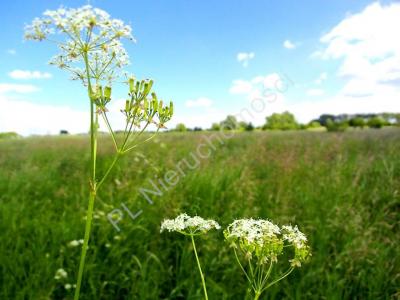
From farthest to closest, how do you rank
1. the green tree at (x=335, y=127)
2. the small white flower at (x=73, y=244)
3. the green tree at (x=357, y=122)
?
1. the green tree at (x=357, y=122)
2. the green tree at (x=335, y=127)
3. the small white flower at (x=73, y=244)

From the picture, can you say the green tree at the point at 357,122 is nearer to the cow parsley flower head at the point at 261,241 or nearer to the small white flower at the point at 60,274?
the small white flower at the point at 60,274

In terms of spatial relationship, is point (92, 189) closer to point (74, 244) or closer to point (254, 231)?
point (254, 231)

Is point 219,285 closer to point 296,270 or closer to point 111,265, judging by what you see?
point 296,270

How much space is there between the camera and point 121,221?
12.0 ft

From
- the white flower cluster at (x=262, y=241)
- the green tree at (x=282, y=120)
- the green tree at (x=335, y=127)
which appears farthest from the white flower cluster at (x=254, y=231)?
the green tree at (x=282, y=120)

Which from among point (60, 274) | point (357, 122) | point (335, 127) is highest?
point (357, 122)

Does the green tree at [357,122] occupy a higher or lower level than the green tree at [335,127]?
higher

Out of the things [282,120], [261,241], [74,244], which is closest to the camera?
[261,241]

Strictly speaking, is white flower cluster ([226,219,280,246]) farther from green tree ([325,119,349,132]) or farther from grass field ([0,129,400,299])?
green tree ([325,119,349,132])

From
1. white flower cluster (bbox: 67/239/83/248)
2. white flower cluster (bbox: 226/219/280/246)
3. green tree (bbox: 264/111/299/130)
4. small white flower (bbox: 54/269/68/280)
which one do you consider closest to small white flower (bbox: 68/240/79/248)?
white flower cluster (bbox: 67/239/83/248)

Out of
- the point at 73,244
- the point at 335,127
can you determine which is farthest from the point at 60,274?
the point at 335,127

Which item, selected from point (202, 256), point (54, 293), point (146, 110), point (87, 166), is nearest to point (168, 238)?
point (202, 256)

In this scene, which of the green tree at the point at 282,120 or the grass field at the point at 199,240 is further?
the green tree at the point at 282,120

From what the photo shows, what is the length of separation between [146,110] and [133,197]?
3.29 metres
